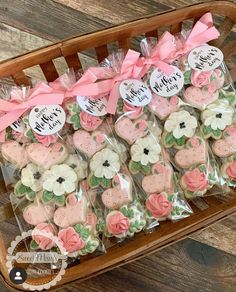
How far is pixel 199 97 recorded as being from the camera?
3.57ft

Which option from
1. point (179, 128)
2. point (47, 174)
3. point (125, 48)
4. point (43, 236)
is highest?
point (125, 48)

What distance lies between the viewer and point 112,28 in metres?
1.03

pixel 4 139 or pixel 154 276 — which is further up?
pixel 4 139

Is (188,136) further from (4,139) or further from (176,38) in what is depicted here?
(4,139)

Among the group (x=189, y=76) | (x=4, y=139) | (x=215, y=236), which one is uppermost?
(x=189, y=76)

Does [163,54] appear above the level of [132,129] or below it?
above

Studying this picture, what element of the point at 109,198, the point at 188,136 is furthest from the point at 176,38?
the point at 109,198

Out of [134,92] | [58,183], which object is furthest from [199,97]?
[58,183]

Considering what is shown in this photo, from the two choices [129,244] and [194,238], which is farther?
[194,238]

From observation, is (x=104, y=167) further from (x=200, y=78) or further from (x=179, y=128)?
(x=200, y=78)

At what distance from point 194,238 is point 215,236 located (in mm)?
55

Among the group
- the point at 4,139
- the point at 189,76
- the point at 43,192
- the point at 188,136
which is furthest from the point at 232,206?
the point at 4,139

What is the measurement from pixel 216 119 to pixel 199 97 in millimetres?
61

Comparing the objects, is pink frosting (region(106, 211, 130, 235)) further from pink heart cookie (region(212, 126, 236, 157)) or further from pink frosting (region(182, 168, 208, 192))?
pink heart cookie (region(212, 126, 236, 157))
